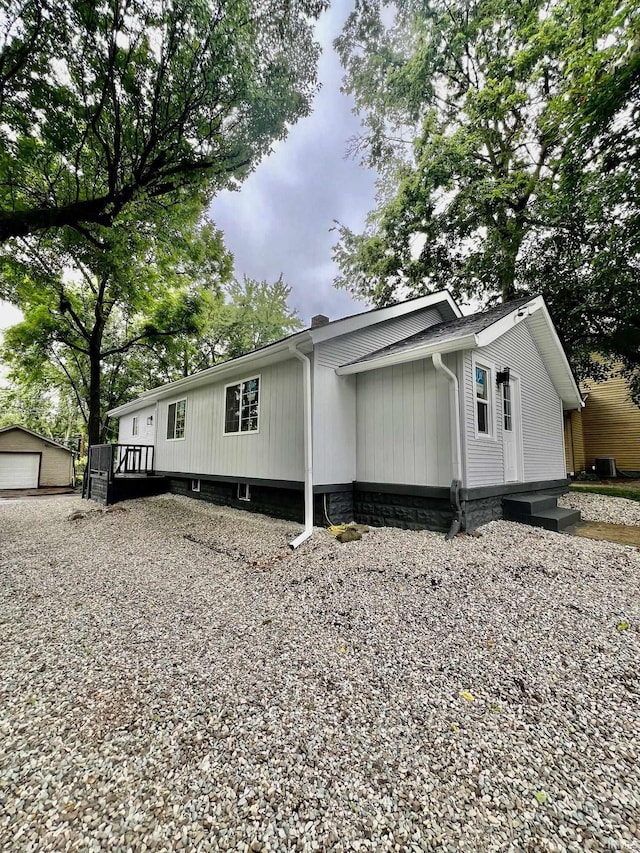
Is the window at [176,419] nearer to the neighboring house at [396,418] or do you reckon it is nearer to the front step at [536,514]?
the neighboring house at [396,418]

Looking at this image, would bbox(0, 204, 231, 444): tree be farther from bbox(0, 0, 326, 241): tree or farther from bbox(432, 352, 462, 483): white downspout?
bbox(432, 352, 462, 483): white downspout

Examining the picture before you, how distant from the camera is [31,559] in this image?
470 centimetres

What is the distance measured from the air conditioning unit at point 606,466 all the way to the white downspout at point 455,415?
1099cm

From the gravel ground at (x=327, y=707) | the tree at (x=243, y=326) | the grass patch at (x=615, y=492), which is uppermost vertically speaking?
the tree at (x=243, y=326)

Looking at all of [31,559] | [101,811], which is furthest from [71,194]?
[101,811]

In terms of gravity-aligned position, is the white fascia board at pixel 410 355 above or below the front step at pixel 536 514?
above

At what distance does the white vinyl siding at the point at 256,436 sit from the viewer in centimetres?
631

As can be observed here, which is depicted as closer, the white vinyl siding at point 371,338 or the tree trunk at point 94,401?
the white vinyl siding at point 371,338

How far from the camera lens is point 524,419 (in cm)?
707

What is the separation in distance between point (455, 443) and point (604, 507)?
5162 mm

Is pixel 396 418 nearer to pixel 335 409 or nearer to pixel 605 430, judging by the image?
pixel 335 409

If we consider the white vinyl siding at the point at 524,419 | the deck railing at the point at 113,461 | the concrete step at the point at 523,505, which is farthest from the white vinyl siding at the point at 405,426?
the deck railing at the point at 113,461

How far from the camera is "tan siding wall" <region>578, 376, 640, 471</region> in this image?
40.0 ft

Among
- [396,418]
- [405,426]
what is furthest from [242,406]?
[405,426]
